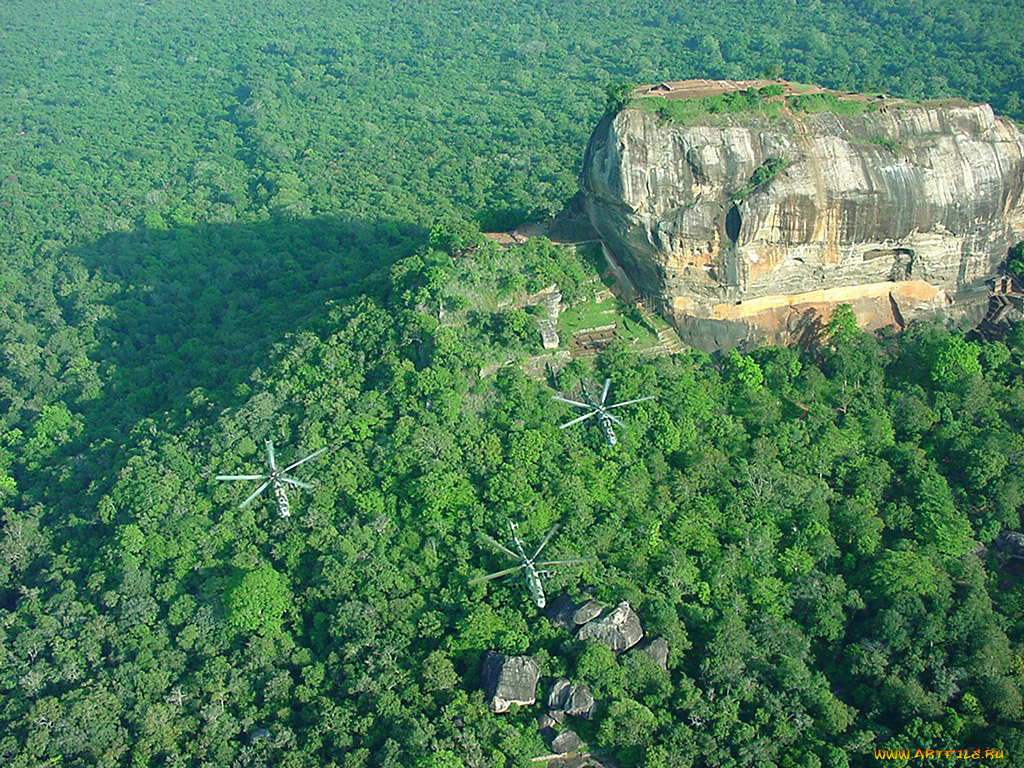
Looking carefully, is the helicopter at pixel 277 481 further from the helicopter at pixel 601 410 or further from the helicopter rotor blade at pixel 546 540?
the helicopter at pixel 601 410

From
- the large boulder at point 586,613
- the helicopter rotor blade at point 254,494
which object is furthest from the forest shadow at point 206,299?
the large boulder at point 586,613

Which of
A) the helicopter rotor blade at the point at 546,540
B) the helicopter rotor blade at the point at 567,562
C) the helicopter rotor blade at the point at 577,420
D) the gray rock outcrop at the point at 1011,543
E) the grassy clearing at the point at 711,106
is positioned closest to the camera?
the helicopter rotor blade at the point at 567,562

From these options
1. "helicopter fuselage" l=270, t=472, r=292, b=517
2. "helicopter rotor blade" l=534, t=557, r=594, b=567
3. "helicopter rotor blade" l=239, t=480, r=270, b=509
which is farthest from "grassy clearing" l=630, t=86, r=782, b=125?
"helicopter rotor blade" l=239, t=480, r=270, b=509

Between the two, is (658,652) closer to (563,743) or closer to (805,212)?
(563,743)

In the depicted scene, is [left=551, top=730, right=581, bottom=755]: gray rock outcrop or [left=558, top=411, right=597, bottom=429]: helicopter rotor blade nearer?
[left=551, top=730, right=581, bottom=755]: gray rock outcrop

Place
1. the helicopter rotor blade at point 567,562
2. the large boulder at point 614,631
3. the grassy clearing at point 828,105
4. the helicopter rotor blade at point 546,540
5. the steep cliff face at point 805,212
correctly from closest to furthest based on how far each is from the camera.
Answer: the large boulder at point 614,631, the helicopter rotor blade at point 567,562, the helicopter rotor blade at point 546,540, the steep cliff face at point 805,212, the grassy clearing at point 828,105

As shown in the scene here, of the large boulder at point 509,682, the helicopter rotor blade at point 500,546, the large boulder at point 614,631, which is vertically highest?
the helicopter rotor blade at point 500,546

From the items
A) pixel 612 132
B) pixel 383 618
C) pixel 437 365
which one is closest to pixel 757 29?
pixel 612 132

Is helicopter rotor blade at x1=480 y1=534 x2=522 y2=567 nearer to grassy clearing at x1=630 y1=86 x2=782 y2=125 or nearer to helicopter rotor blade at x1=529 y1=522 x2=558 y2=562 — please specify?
helicopter rotor blade at x1=529 y1=522 x2=558 y2=562
